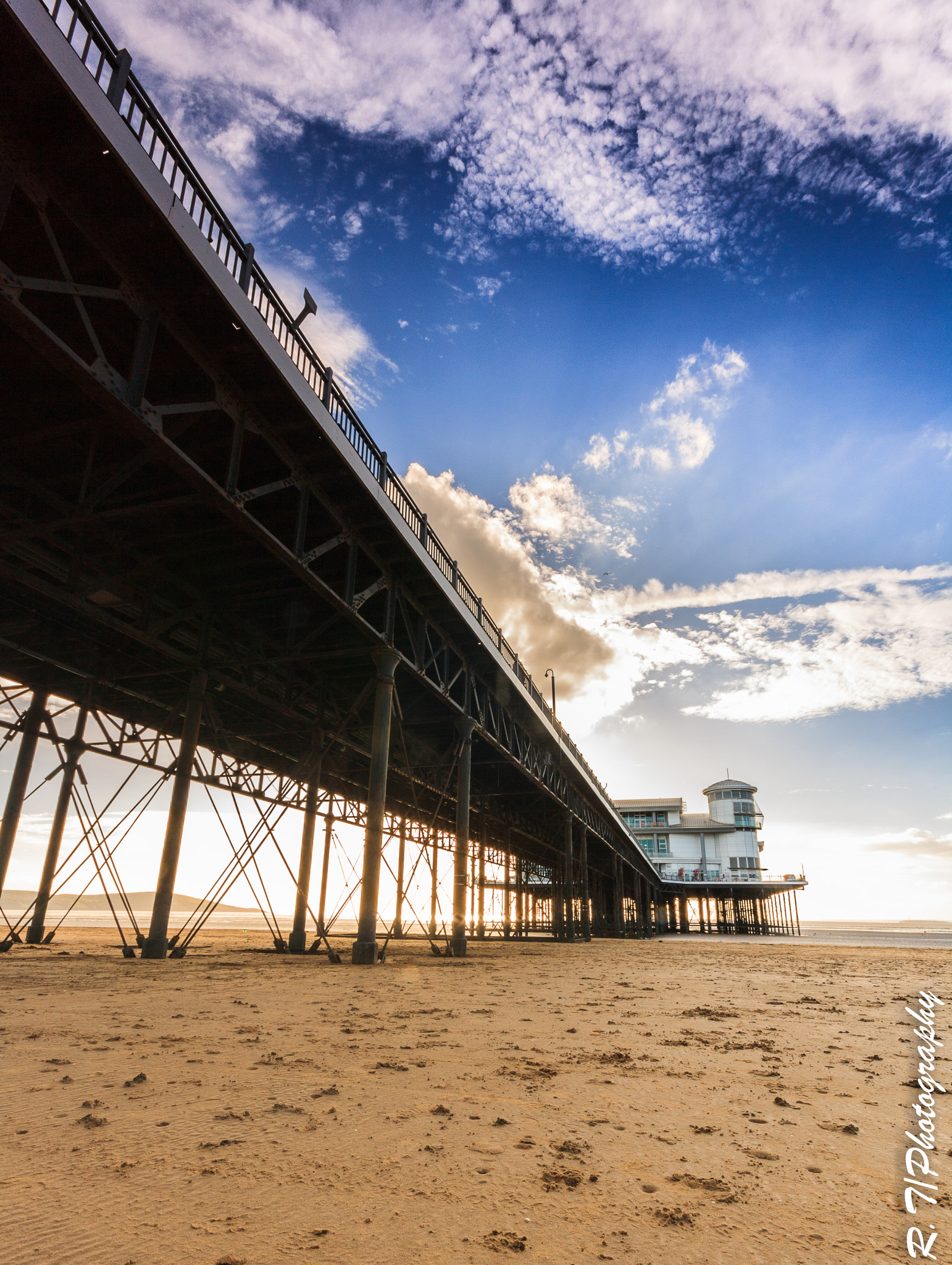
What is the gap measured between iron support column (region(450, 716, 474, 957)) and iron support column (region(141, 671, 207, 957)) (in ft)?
22.1

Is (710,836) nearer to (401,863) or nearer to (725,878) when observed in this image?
(725,878)

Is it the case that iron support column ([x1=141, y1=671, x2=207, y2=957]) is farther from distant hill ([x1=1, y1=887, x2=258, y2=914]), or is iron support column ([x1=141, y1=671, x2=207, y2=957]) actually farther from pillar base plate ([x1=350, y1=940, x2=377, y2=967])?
distant hill ([x1=1, y1=887, x2=258, y2=914])

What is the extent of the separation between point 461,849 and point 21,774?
10.8 m

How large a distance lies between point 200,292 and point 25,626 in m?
10.3

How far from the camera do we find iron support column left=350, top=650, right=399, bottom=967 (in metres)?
12.9

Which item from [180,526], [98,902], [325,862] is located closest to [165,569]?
[180,526]

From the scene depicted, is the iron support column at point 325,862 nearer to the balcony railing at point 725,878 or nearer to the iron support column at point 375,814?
the iron support column at point 375,814

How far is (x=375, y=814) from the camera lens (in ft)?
43.8

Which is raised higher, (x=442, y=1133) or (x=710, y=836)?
(x=710, y=836)

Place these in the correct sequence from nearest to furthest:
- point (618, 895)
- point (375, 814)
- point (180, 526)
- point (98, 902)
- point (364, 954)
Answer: point (180, 526), point (364, 954), point (375, 814), point (618, 895), point (98, 902)

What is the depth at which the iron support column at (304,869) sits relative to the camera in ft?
55.2

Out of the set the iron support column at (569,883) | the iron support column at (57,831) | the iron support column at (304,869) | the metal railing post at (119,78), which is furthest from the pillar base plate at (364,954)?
the iron support column at (569,883)

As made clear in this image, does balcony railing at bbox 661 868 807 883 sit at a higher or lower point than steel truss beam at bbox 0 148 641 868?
lower

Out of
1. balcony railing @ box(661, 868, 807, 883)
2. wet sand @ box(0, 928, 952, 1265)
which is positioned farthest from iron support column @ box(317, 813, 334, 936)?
balcony railing @ box(661, 868, 807, 883)
